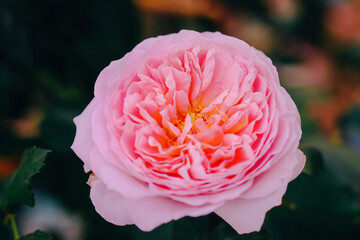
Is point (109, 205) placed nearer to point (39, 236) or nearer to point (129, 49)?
point (39, 236)

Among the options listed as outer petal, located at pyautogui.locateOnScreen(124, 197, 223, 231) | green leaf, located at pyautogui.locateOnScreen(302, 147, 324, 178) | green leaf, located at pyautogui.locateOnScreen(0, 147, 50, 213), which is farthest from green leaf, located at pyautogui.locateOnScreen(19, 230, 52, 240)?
green leaf, located at pyautogui.locateOnScreen(302, 147, 324, 178)

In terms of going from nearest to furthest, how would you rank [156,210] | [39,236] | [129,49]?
[156,210]
[39,236]
[129,49]

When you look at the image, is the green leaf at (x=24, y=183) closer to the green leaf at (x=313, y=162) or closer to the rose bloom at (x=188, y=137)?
the rose bloom at (x=188, y=137)

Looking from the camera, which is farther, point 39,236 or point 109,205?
point 39,236

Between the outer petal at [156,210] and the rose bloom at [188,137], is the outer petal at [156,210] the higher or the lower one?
the lower one

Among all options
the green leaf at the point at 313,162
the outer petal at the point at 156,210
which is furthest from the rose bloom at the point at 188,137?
the green leaf at the point at 313,162

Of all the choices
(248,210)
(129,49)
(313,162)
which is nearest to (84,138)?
(248,210)
